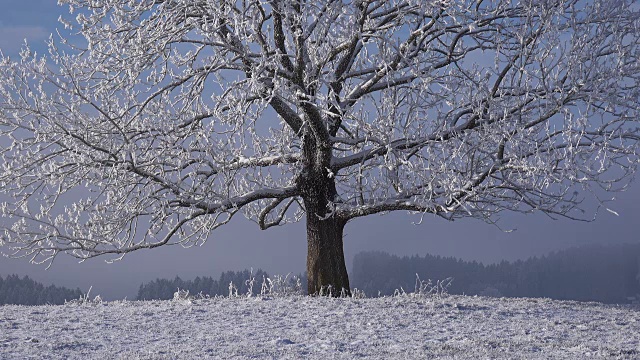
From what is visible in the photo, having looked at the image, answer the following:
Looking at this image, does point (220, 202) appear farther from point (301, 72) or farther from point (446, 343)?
point (446, 343)

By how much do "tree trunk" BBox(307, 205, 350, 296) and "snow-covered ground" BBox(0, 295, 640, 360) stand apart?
1.46 meters

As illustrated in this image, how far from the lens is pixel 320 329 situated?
320 inches

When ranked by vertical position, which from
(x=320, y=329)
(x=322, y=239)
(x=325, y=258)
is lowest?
(x=320, y=329)

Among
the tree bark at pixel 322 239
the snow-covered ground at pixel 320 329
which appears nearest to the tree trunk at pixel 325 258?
the tree bark at pixel 322 239

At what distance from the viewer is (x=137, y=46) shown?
35.5ft

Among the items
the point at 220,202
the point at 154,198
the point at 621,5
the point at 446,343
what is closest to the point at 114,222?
the point at 154,198

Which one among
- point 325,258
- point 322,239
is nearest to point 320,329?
point 325,258

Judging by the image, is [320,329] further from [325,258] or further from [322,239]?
[322,239]

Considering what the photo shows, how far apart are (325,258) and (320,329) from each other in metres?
4.23

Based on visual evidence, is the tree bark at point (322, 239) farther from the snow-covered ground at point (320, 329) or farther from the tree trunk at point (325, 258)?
the snow-covered ground at point (320, 329)

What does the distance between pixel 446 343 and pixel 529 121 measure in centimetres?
540

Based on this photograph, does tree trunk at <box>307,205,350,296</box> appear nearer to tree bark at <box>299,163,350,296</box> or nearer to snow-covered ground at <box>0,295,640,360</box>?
tree bark at <box>299,163,350,296</box>

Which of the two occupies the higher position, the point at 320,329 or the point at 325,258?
the point at 325,258

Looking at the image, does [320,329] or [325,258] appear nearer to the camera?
[320,329]
